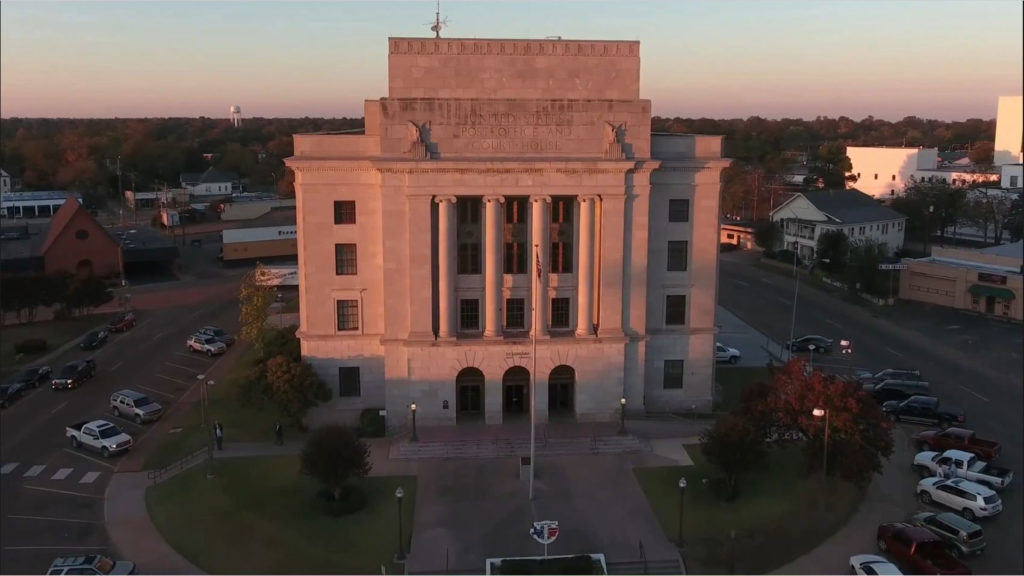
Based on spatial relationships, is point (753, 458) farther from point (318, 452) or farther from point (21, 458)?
point (21, 458)

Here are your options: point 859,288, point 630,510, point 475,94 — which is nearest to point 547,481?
point 630,510

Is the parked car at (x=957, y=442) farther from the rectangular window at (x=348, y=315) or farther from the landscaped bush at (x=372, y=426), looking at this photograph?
the rectangular window at (x=348, y=315)

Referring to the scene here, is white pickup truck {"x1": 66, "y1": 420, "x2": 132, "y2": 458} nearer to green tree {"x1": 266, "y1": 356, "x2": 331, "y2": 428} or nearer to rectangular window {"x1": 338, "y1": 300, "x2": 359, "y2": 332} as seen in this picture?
green tree {"x1": 266, "y1": 356, "x2": 331, "y2": 428}

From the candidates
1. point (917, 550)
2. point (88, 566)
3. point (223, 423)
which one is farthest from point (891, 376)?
point (88, 566)

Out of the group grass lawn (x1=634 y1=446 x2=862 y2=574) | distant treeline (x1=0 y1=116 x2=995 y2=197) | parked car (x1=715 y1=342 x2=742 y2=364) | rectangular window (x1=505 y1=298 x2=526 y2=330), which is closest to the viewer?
grass lawn (x1=634 y1=446 x2=862 y2=574)

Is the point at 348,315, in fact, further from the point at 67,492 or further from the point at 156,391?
the point at 67,492

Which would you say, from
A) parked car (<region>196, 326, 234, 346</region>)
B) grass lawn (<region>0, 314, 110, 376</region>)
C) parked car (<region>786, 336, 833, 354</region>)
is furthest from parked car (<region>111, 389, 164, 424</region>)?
parked car (<region>786, 336, 833, 354</region>)

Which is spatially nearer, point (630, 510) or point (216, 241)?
point (630, 510)
